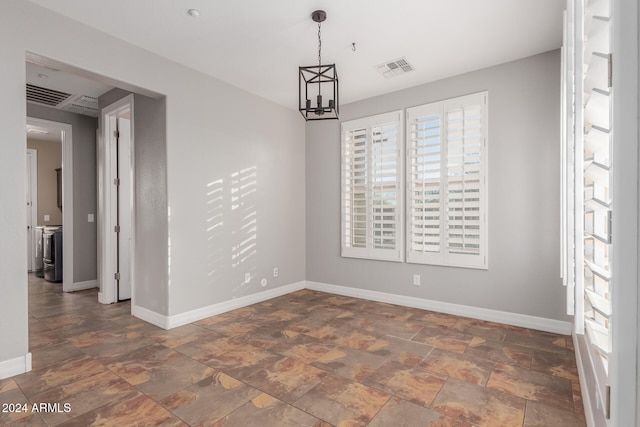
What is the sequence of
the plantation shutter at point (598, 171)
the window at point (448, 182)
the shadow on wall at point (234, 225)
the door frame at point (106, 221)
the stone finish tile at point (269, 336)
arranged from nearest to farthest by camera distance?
1. the plantation shutter at point (598, 171)
2. the stone finish tile at point (269, 336)
3. the window at point (448, 182)
4. the shadow on wall at point (234, 225)
5. the door frame at point (106, 221)

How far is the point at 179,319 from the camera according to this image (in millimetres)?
3656

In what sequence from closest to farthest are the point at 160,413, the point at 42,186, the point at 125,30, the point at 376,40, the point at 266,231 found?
1. the point at 160,413
2. the point at 125,30
3. the point at 376,40
4. the point at 266,231
5. the point at 42,186

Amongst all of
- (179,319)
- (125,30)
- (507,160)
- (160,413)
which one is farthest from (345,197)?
(160,413)

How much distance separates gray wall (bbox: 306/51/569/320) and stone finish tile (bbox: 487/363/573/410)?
1.19m

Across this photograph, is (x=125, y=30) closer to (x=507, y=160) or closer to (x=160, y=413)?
(x=160, y=413)

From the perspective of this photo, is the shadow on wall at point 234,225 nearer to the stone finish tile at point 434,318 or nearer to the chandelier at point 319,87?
the chandelier at point 319,87

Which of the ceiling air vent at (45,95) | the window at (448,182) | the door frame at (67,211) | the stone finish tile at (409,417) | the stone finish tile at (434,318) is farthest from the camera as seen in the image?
the door frame at (67,211)

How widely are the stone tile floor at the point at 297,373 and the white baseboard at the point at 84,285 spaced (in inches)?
57.4

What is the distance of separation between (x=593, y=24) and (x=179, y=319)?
13.0ft

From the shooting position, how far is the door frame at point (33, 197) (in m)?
6.83

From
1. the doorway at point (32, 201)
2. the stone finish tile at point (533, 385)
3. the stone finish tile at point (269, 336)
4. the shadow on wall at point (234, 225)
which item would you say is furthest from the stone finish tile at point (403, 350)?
the doorway at point (32, 201)

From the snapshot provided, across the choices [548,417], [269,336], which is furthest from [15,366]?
[548,417]

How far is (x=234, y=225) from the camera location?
4301 mm

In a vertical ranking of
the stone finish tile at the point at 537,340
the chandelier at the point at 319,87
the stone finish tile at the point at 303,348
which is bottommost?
the stone finish tile at the point at 303,348
